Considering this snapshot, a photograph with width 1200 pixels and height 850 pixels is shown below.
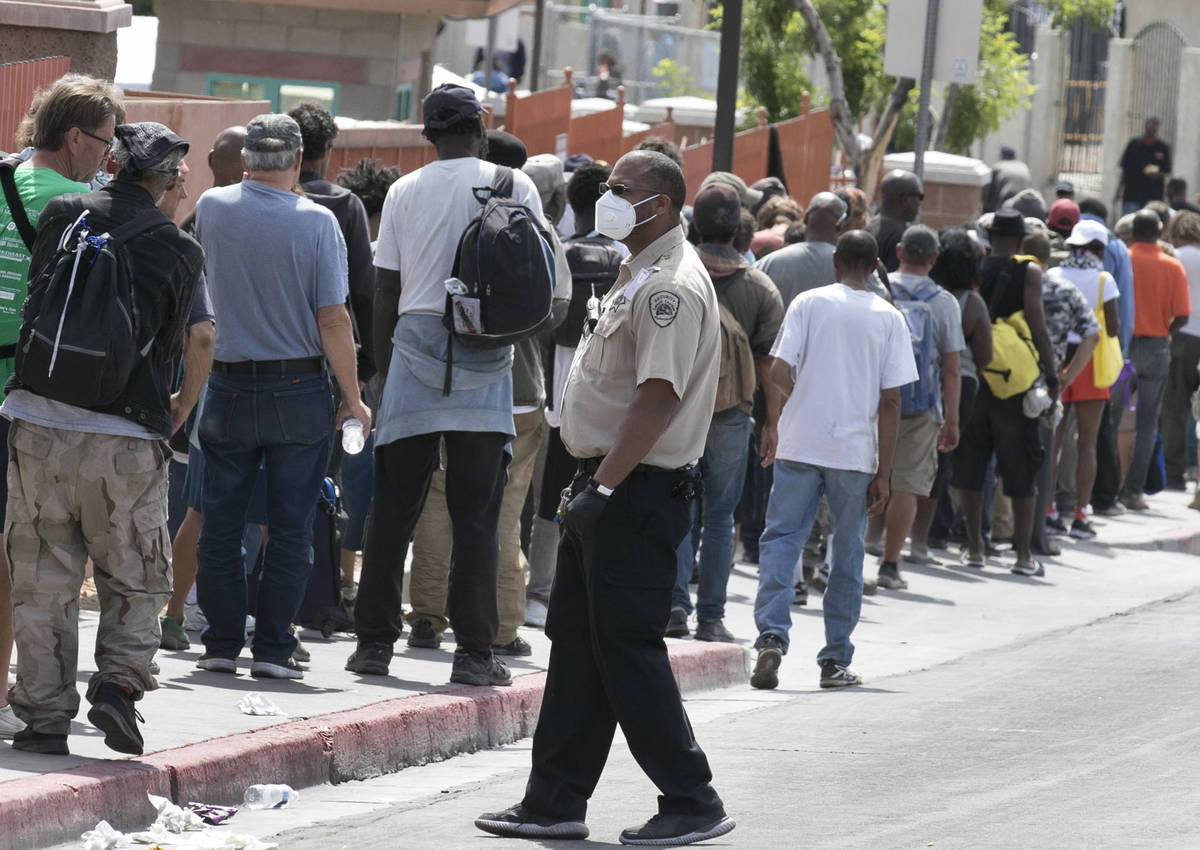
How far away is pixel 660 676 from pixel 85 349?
1.88 metres

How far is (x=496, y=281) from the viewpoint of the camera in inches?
297

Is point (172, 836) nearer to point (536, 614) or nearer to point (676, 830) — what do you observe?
point (676, 830)

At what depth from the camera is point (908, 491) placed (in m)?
12.0

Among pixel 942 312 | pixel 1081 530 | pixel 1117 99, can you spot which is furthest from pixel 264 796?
pixel 1117 99

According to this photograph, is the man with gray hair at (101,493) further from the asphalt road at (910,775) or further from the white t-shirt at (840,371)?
the white t-shirt at (840,371)

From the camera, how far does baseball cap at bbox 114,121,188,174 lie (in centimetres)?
628

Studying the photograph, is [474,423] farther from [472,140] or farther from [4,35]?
[4,35]

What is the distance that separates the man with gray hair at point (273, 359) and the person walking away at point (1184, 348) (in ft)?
35.1

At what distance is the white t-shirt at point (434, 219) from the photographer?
7695 millimetres

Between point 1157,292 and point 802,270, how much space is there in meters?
6.00

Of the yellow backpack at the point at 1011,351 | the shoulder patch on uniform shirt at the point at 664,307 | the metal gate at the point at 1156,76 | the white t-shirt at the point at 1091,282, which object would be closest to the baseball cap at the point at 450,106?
the shoulder patch on uniform shirt at the point at 664,307

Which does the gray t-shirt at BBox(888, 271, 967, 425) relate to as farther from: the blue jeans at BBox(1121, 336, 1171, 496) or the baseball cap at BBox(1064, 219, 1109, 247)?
the blue jeans at BBox(1121, 336, 1171, 496)

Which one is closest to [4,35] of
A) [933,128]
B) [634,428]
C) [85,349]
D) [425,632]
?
[425,632]

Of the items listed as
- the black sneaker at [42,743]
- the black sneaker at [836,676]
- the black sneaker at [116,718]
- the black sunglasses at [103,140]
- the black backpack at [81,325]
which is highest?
the black sunglasses at [103,140]
